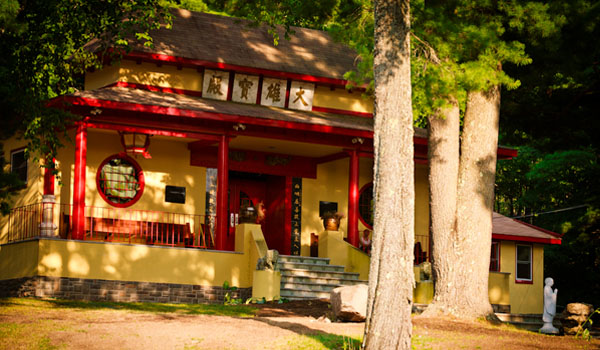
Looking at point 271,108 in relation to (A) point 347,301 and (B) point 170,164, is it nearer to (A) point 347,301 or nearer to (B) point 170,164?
(B) point 170,164

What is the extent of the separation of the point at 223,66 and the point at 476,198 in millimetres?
8511

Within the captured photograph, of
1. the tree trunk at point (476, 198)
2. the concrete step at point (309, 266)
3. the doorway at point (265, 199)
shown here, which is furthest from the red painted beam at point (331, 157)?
the tree trunk at point (476, 198)

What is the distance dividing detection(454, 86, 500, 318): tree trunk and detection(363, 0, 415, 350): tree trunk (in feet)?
16.6

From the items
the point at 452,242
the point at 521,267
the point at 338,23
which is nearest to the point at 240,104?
the point at 338,23

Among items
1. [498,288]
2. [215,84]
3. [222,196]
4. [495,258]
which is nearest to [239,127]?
[222,196]

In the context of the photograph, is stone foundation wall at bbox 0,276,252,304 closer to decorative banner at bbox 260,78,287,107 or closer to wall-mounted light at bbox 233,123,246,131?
wall-mounted light at bbox 233,123,246,131

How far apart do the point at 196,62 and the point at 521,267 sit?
12.0 metres

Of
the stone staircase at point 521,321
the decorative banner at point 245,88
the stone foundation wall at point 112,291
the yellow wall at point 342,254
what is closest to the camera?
the stone foundation wall at point 112,291

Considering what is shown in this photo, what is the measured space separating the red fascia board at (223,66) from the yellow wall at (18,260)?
5.25 meters

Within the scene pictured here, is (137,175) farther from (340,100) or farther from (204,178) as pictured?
(340,100)

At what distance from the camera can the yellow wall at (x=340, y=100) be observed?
2186 cm

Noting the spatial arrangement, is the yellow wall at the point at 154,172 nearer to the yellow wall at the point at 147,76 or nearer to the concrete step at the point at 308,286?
the yellow wall at the point at 147,76

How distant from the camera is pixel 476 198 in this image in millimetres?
14336

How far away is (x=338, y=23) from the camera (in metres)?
16.2
